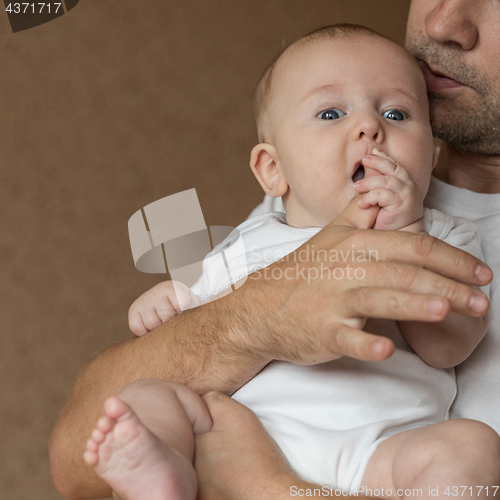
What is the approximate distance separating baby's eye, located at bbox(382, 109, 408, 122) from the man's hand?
0.97ft

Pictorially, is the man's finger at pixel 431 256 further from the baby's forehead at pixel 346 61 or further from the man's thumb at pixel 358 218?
the baby's forehead at pixel 346 61

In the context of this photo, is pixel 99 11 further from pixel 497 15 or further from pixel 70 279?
pixel 497 15

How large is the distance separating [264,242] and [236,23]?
2.33 meters

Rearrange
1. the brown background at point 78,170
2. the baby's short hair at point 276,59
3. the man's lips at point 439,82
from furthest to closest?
the brown background at point 78,170, the man's lips at point 439,82, the baby's short hair at point 276,59

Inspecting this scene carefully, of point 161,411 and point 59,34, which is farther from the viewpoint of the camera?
point 59,34

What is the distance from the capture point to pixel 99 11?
2.68m

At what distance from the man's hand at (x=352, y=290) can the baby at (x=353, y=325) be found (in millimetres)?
39

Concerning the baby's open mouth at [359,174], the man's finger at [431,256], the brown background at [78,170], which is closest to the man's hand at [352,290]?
the man's finger at [431,256]

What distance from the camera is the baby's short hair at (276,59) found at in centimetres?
118

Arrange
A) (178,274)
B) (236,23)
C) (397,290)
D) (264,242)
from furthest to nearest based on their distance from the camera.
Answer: (236,23) → (178,274) → (264,242) → (397,290)

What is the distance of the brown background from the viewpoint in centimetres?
258

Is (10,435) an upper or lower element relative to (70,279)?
lower

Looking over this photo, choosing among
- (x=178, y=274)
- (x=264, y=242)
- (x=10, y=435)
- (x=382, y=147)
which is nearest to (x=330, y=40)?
(x=382, y=147)

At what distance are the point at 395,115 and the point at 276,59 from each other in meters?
0.35
